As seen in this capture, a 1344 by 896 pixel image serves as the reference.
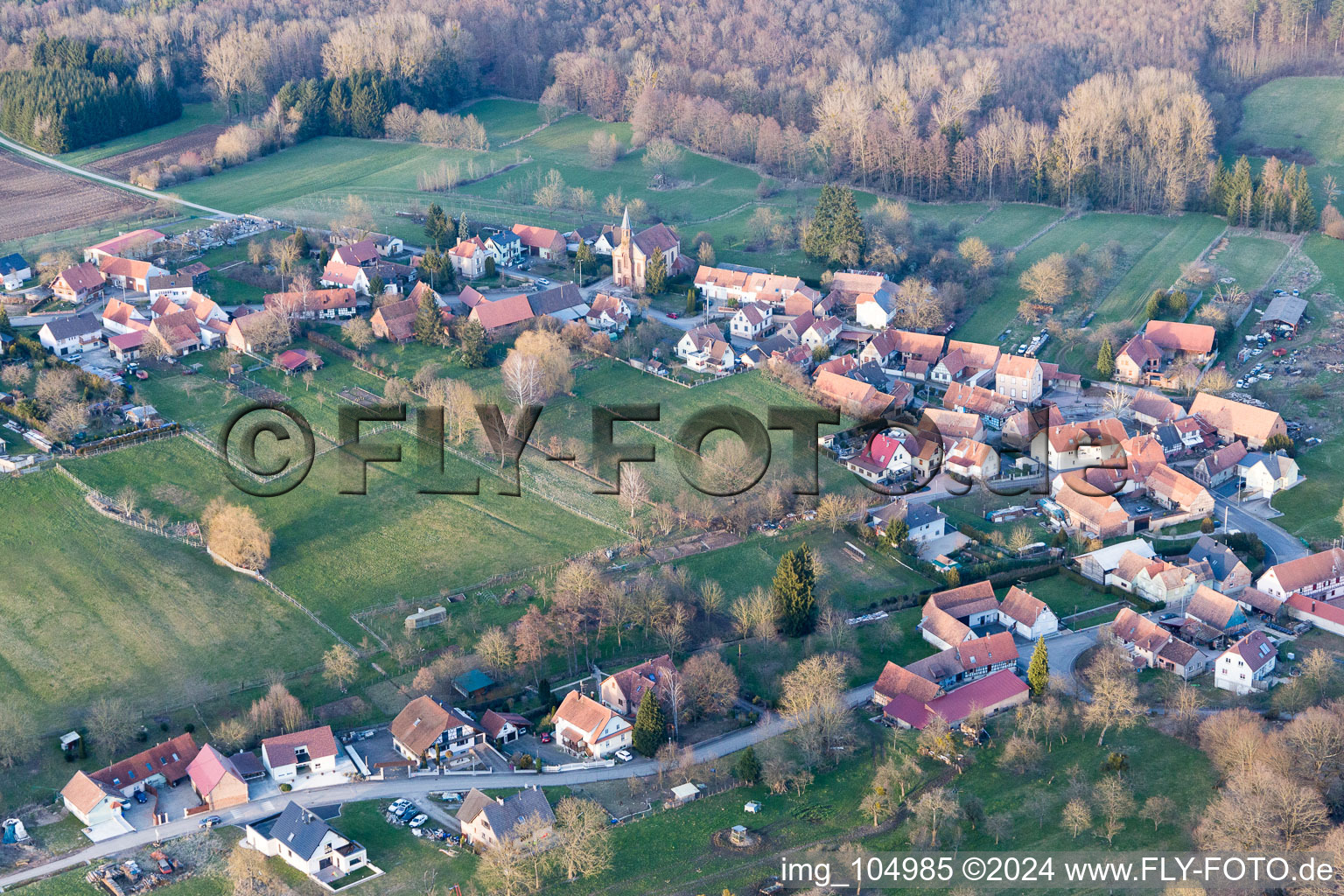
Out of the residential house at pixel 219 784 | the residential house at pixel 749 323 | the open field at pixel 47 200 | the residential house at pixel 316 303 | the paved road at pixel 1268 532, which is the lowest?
the paved road at pixel 1268 532

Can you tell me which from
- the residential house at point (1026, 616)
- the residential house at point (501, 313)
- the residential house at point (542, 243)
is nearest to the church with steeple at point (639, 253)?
the residential house at point (542, 243)

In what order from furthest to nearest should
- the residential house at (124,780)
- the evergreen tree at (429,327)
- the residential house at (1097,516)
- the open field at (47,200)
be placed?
the open field at (47,200), the evergreen tree at (429,327), the residential house at (1097,516), the residential house at (124,780)

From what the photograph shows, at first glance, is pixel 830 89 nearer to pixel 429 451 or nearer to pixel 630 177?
pixel 630 177

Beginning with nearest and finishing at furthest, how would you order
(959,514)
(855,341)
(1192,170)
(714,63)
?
(959,514) → (855,341) → (1192,170) → (714,63)

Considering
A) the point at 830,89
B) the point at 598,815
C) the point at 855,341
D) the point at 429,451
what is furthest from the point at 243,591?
the point at 830,89

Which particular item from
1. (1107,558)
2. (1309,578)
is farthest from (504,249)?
(1309,578)

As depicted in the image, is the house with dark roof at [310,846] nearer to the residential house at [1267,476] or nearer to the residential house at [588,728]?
the residential house at [588,728]
